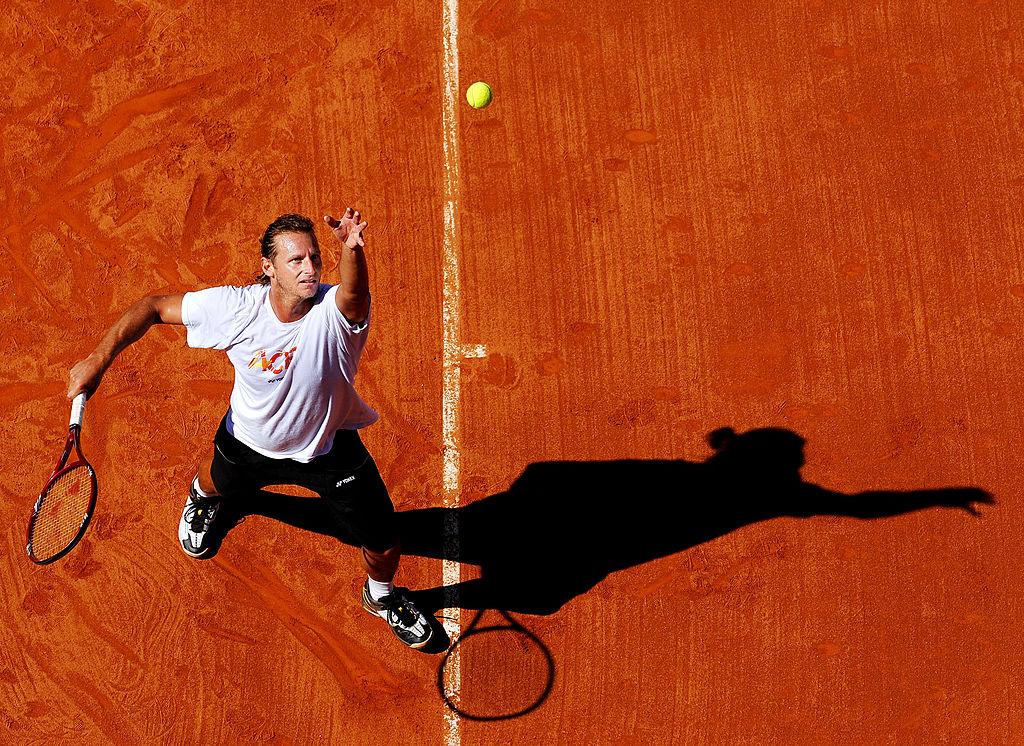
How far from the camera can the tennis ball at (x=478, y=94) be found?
6.88 metres

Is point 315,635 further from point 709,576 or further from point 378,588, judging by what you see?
point 709,576

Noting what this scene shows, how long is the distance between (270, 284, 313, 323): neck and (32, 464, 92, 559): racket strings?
1726 millimetres

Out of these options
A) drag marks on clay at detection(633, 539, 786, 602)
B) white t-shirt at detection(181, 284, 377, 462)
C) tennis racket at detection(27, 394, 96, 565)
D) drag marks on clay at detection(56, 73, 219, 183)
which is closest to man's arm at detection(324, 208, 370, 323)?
white t-shirt at detection(181, 284, 377, 462)

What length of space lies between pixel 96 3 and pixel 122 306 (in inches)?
108

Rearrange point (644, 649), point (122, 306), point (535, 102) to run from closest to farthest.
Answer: point (644, 649)
point (122, 306)
point (535, 102)

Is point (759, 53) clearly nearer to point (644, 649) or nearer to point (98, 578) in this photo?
point (644, 649)

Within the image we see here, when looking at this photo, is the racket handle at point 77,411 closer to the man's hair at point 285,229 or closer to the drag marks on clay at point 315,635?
the man's hair at point 285,229

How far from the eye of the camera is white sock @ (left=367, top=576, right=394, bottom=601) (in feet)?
18.8

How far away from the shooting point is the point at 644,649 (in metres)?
5.90

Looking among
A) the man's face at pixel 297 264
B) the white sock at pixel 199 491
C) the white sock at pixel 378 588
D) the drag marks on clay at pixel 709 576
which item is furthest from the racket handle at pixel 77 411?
the drag marks on clay at pixel 709 576

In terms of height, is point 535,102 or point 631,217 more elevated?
point 535,102

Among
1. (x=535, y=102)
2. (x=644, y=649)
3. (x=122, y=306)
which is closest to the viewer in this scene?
(x=644, y=649)

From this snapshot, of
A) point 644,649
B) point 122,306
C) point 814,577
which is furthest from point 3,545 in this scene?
point 814,577

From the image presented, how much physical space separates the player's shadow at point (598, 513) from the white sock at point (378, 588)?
396mm
